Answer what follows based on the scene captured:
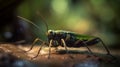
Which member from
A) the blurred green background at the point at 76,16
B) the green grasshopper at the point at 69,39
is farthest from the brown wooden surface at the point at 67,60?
the blurred green background at the point at 76,16

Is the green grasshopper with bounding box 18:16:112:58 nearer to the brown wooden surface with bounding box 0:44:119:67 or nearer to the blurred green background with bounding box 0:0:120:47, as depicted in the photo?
the brown wooden surface with bounding box 0:44:119:67

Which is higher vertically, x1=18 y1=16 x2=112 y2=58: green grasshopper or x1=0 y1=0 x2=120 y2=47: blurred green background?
x1=0 y1=0 x2=120 y2=47: blurred green background

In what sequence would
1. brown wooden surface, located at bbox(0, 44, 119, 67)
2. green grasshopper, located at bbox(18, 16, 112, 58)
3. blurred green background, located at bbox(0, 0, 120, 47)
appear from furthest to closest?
1. blurred green background, located at bbox(0, 0, 120, 47)
2. green grasshopper, located at bbox(18, 16, 112, 58)
3. brown wooden surface, located at bbox(0, 44, 119, 67)

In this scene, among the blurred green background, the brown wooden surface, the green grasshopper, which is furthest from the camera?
the blurred green background

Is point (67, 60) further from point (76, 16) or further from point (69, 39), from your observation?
point (76, 16)

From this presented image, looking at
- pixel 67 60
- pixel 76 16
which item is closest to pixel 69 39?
pixel 67 60

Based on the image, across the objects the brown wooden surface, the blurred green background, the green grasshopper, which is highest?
the blurred green background

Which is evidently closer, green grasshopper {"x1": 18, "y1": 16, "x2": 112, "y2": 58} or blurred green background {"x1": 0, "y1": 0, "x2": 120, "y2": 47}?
green grasshopper {"x1": 18, "y1": 16, "x2": 112, "y2": 58}

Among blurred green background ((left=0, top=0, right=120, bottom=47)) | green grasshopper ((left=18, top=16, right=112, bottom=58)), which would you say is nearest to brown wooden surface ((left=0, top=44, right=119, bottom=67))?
green grasshopper ((left=18, top=16, right=112, bottom=58))

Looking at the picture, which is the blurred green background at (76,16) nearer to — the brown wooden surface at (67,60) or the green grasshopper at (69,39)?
the green grasshopper at (69,39)
